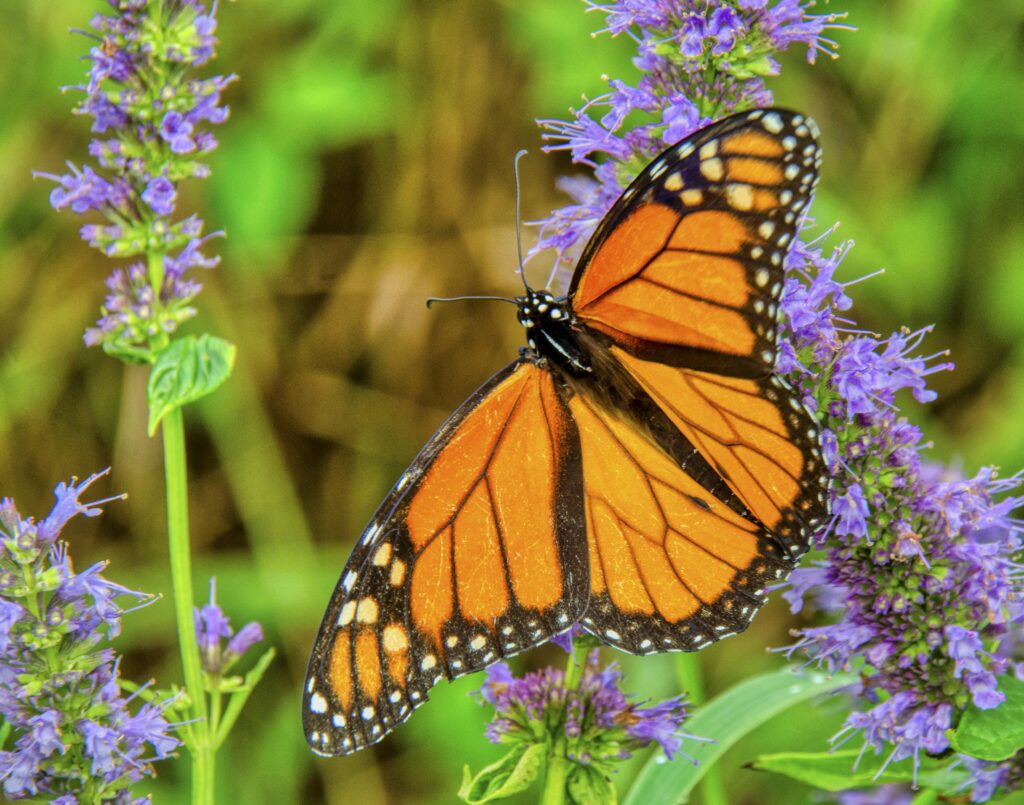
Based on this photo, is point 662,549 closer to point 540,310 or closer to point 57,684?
point 540,310

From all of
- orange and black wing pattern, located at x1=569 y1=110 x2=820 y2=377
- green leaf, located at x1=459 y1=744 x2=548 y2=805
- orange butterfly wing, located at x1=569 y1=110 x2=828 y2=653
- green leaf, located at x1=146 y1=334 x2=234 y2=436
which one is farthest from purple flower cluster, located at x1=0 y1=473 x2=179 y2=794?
orange and black wing pattern, located at x1=569 y1=110 x2=820 y2=377

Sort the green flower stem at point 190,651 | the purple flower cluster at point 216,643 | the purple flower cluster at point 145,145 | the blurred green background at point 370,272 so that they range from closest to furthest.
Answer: the green flower stem at point 190,651
the purple flower cluster at point 145,145
the purple flower cluster at point 216,643
the blurred green background at point 370,272

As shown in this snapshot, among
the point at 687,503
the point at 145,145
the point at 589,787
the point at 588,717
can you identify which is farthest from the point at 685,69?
the point at 589,787

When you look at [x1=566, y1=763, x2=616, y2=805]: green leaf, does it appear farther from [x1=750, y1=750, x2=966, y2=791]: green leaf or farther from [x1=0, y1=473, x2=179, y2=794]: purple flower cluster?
[x1=0, y1=473, x2=179, y2=794]: purple flower cluster

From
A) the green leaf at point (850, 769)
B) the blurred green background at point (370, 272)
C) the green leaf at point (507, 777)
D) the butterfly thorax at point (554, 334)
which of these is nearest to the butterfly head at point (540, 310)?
the butterfly thorax at point (554, 334)

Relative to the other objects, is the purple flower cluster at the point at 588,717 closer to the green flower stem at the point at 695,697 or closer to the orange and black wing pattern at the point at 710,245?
the green flower stem at the point at 695,697

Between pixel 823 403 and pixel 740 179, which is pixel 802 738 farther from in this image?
pixel 740 179
